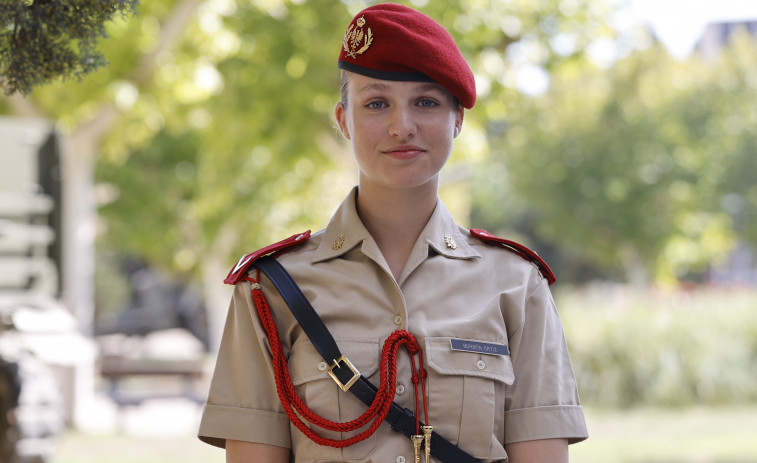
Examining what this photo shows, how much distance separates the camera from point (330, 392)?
6.49ft

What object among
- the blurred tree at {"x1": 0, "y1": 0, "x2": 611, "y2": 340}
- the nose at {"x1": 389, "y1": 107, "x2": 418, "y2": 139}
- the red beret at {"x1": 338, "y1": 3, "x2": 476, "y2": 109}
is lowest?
the nose at {"x1": 389, "y1": 107, "x2": 418, "y2": 139}

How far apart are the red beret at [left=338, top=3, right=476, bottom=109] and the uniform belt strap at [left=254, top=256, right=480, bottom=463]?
450 mm

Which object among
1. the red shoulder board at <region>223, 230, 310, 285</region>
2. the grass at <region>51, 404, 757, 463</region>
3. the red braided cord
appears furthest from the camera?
the grass at <region>51, 404, 757, 463</region>

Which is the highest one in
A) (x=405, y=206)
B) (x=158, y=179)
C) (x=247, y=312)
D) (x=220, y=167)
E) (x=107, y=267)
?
(x=107, y=267)

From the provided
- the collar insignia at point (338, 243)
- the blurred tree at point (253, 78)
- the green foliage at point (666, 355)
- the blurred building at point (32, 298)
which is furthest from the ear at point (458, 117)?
the green foliage at point (666, 355)

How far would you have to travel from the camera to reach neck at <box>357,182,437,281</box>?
2084 millimetres

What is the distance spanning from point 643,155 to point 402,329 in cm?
2206

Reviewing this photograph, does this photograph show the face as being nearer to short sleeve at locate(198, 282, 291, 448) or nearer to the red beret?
the red beret

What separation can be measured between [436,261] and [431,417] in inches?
12.1

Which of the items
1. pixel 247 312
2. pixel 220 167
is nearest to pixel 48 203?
pixel 247 312

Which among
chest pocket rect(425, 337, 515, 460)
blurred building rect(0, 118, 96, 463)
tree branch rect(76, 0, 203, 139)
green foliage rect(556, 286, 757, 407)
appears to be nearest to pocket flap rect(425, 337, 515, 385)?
chest pocket rect(425, 337, 515, 460)

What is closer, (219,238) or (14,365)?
(14,365)

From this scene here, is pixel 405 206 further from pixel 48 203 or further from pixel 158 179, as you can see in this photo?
pixel 158 179

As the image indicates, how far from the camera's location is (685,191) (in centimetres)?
2309
